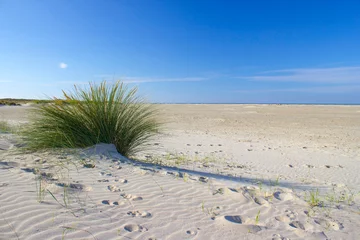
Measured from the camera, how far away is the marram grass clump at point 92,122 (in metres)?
4.90

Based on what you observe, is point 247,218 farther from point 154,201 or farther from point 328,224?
point 154,201

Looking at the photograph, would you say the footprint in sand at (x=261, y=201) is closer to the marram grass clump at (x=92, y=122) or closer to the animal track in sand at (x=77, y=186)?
the animal track in sand at (x=77, y=186)

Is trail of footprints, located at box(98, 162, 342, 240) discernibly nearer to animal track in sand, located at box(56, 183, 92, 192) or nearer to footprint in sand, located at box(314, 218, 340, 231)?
footprint in sand, located at box(314, 218, 340, 231)

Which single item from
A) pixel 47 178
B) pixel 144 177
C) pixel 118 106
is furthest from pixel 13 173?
pixel 118 106

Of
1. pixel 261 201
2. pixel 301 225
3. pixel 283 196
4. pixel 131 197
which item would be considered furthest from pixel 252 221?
pixel 131 197

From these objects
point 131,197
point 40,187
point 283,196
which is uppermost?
point 40,187

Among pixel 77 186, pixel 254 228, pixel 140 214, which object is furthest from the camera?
pixel 77 186

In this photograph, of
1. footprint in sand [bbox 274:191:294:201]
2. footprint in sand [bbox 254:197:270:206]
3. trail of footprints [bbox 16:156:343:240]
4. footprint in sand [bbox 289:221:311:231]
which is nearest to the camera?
trail of footprints [bbox 16:156:343:240]

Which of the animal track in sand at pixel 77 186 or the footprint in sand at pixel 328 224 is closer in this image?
the footprint in sand at pixel 328 224

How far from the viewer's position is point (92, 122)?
5.11m

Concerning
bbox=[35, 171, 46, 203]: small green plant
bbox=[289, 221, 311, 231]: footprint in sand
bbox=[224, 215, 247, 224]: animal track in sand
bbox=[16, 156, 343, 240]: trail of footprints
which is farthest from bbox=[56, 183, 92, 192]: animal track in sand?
bbox=[289, 221, 311, 231]: footprint in sand

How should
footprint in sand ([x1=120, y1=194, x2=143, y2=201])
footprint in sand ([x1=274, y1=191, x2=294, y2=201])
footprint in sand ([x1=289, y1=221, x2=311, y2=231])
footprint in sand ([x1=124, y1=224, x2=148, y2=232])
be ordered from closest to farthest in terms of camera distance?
footprint in sand ([x1=124, y1=224, x2=148, y2=232]), footprint in sand ([x1=289, y1=221, x2=311, y2=231]), footprint in sand ([x1=120, y1=194, x2=143, y2=201]), footprint in sand ([x1=274, y1=191, x2=294, y2=201])

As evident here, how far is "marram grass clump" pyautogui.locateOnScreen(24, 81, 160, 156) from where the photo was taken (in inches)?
193

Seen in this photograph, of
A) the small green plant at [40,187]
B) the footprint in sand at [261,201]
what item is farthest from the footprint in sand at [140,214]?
the footprint in sand at [261,201]
